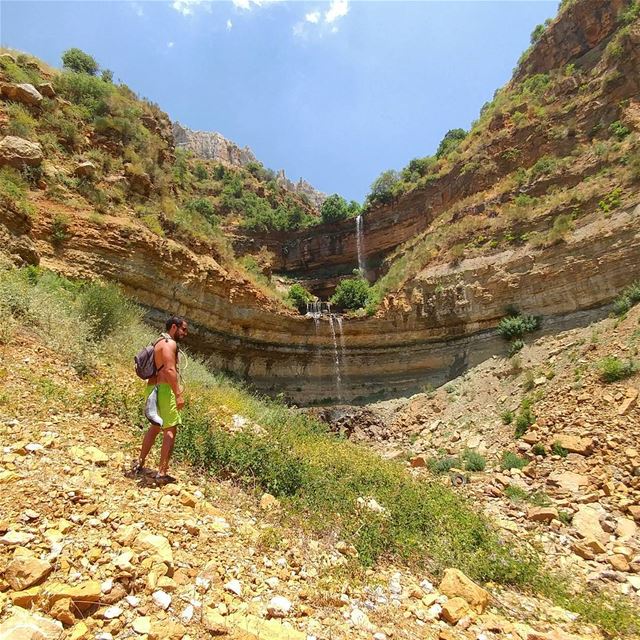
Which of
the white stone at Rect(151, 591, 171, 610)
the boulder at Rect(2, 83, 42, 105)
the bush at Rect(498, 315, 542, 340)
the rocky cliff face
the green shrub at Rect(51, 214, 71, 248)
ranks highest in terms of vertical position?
the rocky cliff face

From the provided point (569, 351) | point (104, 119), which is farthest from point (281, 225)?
point (569, 351)

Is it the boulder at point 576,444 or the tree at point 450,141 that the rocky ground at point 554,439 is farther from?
the tree at point 450,141

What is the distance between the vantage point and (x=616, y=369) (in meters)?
9.76

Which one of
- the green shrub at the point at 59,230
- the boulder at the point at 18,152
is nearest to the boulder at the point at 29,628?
the green shrub at the point at 59,230

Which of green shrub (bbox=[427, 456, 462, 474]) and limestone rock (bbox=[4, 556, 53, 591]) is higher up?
limestone rock (bbox=[4, 556, 53, 591])

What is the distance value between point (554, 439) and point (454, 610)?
726 cm

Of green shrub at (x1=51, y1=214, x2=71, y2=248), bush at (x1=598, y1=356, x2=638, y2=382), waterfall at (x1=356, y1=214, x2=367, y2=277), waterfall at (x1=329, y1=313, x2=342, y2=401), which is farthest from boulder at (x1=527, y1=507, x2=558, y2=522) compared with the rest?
waterfall at (x1=356, y1=214, x2=367, y2=277)

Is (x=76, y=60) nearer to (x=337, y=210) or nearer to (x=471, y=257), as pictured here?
(x=337, y=210)

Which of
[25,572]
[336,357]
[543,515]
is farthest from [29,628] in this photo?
[336,357]

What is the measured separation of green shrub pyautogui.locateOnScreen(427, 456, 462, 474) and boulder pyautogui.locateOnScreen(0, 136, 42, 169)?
13.8m

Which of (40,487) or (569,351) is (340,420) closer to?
(569,351)

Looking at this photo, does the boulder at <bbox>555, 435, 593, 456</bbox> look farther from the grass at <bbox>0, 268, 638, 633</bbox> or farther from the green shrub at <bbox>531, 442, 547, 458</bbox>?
the grass at <bbox>0, 268, 638, 633</bbox>

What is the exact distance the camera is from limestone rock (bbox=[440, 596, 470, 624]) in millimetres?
3145

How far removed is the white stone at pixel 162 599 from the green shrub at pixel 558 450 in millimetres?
8661
